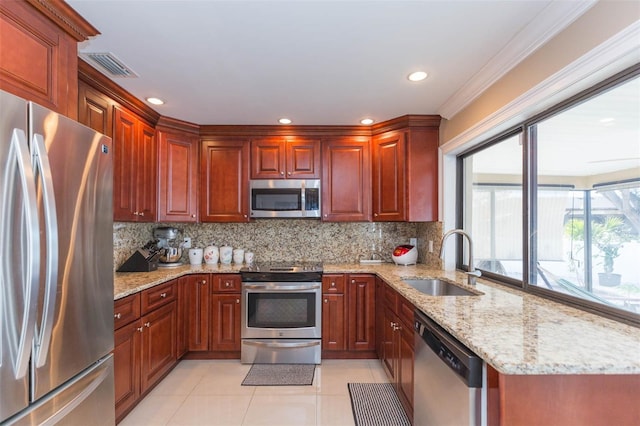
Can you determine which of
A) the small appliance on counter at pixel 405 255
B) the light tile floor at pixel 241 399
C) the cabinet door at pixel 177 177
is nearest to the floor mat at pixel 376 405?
the light tile floor at pixel 241 399

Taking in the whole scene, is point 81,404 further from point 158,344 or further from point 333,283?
point 333,283

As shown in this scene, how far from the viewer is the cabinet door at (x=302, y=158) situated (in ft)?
11.4

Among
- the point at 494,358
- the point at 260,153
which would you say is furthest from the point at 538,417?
the point at 260,153

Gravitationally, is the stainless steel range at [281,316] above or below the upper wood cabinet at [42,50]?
below

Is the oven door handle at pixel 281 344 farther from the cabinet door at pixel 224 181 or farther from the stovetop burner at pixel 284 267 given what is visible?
the cabinet door at pixel 224 181

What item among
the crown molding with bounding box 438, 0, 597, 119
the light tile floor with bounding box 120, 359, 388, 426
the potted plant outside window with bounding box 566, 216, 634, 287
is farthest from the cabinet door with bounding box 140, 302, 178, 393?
the crown molding with bounding box 438, 0, 597, 119

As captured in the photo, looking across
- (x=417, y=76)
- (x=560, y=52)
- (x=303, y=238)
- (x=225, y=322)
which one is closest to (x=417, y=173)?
(x=417, y=76)

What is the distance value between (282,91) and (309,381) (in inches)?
95.0

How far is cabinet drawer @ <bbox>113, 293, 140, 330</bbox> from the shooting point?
80.7 inches

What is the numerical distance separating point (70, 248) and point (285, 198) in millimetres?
2209

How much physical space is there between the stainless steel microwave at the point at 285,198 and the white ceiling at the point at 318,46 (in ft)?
2.98

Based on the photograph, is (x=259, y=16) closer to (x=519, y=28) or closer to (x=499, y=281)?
(x=519, y=28)

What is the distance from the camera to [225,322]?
3.16 m

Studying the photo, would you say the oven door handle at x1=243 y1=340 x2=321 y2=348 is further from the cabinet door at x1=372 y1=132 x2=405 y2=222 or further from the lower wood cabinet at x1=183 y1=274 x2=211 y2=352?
the cabinet door at x1=372 y1=132 x2=405 y2=222
